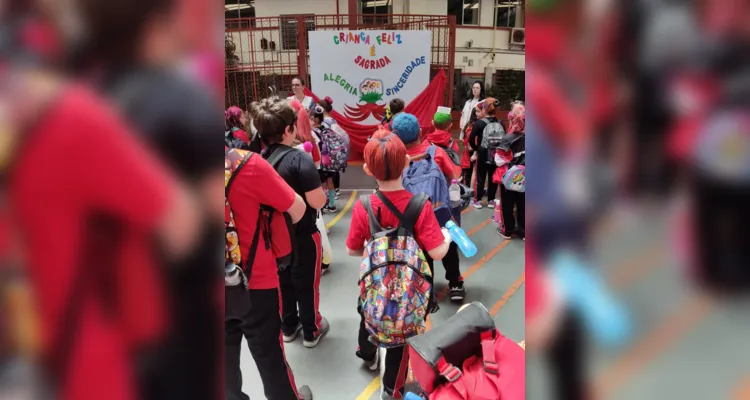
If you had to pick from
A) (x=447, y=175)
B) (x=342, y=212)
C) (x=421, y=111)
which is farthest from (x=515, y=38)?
(x=447, y=175)

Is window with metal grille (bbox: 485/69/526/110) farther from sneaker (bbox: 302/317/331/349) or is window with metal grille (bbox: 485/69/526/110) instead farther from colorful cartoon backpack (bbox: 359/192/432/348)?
colorful cartoon backpack (bbox: 359/192/432/348)

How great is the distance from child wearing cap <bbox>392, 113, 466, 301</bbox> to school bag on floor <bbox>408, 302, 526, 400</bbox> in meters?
1.25

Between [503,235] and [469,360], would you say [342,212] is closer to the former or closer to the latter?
[503,235]

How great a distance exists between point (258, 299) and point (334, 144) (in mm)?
2865

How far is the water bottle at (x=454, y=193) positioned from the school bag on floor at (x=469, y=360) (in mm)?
1567

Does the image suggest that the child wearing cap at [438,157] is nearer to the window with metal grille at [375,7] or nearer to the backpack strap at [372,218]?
the backpack strap at [372,218]

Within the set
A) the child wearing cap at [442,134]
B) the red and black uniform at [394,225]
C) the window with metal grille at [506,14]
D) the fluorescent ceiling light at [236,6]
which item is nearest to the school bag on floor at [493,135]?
the child wearing cap at [442,134]

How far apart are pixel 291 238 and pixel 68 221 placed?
144cm

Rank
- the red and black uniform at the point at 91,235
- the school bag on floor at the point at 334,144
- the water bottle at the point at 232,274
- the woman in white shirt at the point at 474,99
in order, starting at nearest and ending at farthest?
the red and black uniform at the point at 91,235
the water bottle at the point at 232,274
the school bag on floor at the point at 334,144
the woman in white shirt at the point at 474,99

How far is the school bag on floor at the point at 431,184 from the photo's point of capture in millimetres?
2414

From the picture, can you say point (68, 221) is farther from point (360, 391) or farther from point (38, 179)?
point (360, 391)

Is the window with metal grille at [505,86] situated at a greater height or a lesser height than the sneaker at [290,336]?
greater

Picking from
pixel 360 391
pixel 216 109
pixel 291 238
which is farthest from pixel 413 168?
pixel 216 109

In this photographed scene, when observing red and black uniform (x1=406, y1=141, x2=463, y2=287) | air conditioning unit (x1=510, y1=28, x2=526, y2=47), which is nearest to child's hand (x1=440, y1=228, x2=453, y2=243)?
red and black uniform (x1=406, y1=141, x2=463, y2=287)
